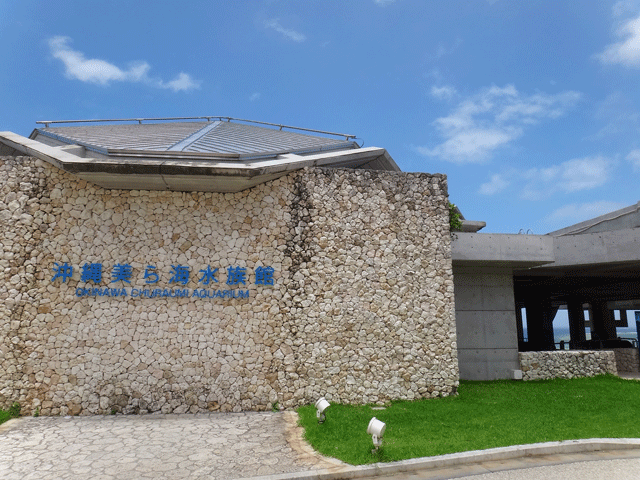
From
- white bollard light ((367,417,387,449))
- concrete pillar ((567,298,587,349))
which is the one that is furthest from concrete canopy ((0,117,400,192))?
concrete pillar ((567,298,587,349))

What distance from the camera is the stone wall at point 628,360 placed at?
54.3 feet

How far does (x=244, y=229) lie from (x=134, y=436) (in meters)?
4.74

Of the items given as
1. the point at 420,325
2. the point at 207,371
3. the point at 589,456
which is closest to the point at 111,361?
the point at 207,371

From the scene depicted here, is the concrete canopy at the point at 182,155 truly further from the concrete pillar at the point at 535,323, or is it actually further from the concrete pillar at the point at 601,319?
the concrete pillar at the point at 601,319

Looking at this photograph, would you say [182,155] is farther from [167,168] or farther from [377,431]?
[377,431]

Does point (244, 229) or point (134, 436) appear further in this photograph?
point (244, 229)

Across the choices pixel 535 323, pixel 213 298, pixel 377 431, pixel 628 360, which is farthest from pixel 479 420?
pixel 535 323

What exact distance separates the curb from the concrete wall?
6591 mm

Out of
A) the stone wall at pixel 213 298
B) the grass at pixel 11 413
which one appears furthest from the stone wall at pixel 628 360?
the grass at pixel 11 413

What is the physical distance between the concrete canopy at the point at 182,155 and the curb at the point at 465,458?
231 inches

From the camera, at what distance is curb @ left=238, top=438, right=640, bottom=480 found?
625 centimetres

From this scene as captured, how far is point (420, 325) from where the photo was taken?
1105 cm

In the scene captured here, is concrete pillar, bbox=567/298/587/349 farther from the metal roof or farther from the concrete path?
the concrete path

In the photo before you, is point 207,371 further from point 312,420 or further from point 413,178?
point 413,178
